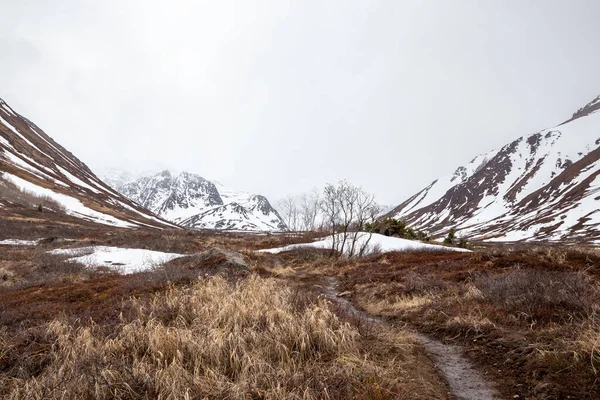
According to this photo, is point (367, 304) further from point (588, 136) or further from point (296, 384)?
point (588, 136)

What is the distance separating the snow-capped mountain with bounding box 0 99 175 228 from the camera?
70.3 m

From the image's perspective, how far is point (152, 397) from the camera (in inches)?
157

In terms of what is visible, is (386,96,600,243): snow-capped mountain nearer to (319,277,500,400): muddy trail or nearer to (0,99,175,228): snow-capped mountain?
(319,277,500,400): muddy trail

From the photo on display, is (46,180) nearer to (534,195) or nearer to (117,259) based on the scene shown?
(117,259)

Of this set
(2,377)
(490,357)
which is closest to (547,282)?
(490,357)

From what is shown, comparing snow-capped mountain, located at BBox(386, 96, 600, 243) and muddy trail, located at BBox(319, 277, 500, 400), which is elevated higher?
snow-capped mountain, located at BBox(386, 96, 600, 243)

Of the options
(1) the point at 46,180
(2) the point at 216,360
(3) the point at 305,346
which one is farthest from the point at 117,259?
(1) the point at 46,180

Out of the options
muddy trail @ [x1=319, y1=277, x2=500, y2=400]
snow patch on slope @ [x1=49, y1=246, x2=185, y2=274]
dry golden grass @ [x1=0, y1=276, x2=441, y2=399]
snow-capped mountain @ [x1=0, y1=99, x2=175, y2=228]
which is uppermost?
snow-capped mountain @ [x1=0, y1=99, x2=175, y2=228]

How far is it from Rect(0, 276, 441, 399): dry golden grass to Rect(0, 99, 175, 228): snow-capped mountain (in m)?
63.6

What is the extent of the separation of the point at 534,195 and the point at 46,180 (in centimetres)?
16119

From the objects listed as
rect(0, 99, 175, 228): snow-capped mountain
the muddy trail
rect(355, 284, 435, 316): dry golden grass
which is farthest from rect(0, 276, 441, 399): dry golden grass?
rect(0, 99, 175, 228): snow-capped mountain

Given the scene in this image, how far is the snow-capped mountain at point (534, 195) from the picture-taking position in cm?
8729

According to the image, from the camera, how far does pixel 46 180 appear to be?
82.4 meters

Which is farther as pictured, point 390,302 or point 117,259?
point 117,259
